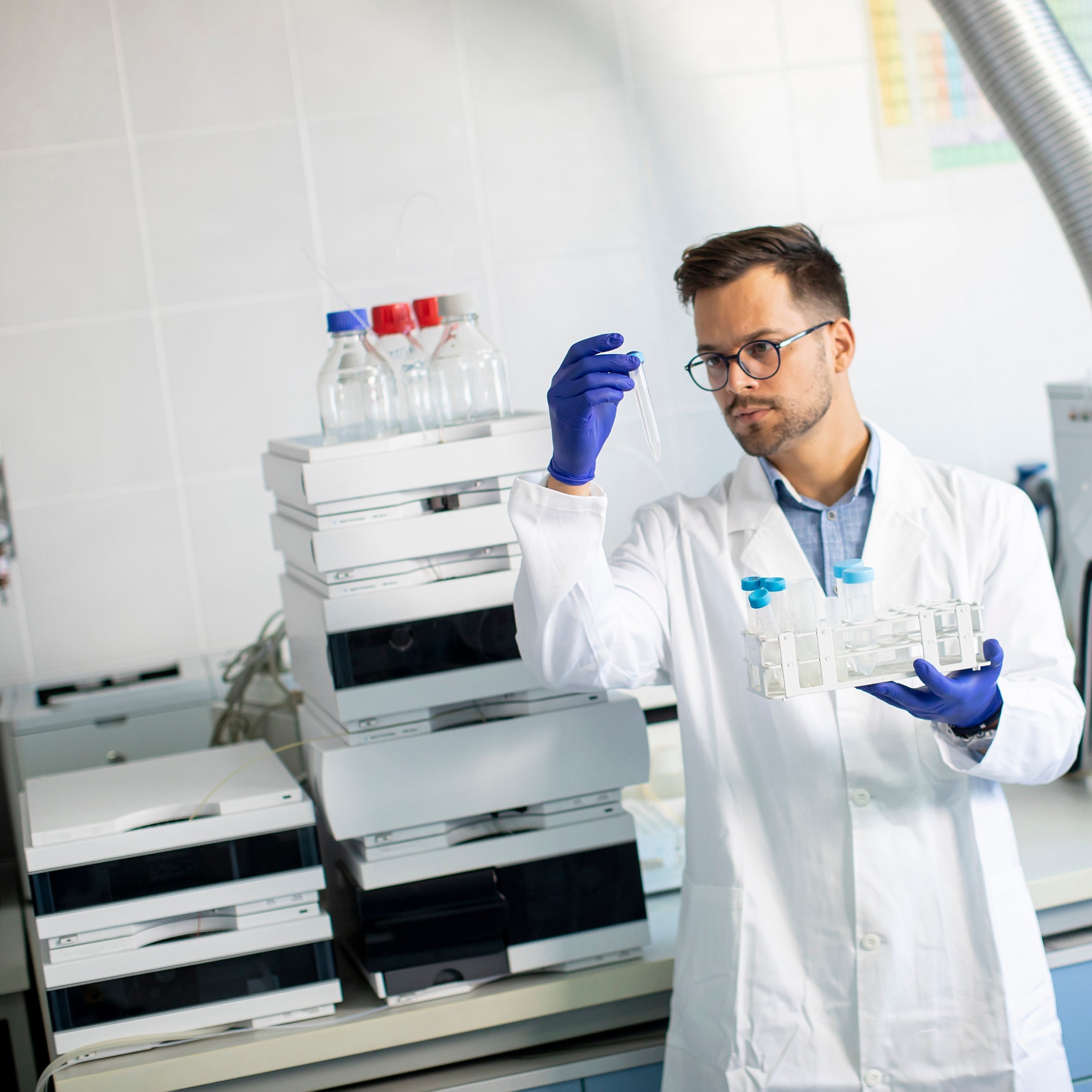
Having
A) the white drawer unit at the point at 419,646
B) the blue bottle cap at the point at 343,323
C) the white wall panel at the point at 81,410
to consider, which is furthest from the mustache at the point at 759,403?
the white wall panel at the point at 81,410

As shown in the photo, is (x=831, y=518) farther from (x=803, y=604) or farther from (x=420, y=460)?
(x=420, y=460)

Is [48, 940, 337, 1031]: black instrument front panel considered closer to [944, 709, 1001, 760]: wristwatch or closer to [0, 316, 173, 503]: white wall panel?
[944, 709, 1001, 760]: wristwatch

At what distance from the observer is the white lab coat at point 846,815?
1265mm

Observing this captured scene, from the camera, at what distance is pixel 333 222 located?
250cm

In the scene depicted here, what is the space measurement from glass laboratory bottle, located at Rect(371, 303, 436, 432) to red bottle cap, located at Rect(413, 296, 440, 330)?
16 mm

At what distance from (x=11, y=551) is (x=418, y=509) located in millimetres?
1429

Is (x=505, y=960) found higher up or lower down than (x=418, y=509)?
lower down

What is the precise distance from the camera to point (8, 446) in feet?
7.90

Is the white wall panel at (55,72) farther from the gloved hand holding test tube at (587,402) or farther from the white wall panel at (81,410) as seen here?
the gloved hand holding test tube at (587,402)

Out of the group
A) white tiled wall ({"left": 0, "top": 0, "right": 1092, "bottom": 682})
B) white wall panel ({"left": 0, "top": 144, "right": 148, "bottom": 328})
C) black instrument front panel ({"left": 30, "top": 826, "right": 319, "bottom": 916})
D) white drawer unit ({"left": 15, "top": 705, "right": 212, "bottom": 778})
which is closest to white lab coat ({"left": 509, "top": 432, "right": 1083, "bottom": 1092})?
black instrument front panel ({"left": 30, "top": 826, "right": 319, "bottom": 916})

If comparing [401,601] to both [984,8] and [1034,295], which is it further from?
[1034,295]

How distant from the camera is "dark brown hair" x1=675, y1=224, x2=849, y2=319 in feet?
4.55

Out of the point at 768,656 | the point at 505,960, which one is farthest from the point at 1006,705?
the point at 505,960

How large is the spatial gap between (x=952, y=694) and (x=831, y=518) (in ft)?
1.08
